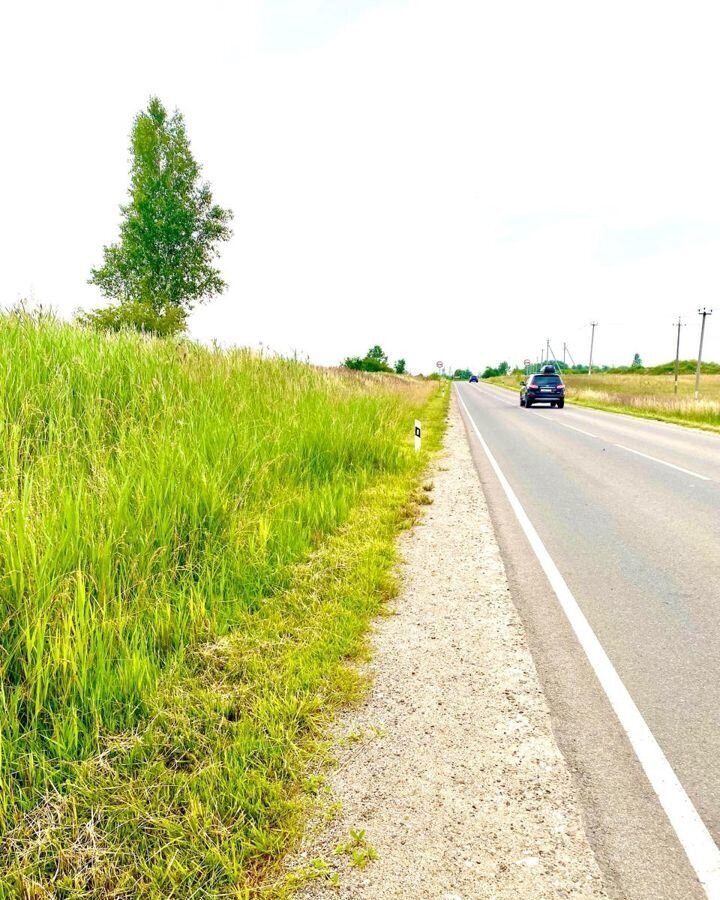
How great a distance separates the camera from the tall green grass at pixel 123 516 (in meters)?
2.46

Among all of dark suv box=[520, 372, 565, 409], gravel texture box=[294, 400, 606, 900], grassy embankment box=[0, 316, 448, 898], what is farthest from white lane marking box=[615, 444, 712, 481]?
dark suv box=[520, 372, 565, 409]

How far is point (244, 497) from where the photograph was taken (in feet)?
16.1

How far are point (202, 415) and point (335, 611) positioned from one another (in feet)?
10.4

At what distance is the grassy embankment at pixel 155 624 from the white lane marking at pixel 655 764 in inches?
Answer: 57.4

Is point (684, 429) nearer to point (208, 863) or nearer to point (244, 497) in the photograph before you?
point (244, 497)

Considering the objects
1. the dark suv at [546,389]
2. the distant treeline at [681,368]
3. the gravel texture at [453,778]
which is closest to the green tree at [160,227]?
the dark suv at [546,389]

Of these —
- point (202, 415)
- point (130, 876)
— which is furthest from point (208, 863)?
point (202, 415)

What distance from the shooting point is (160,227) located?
1085 inches

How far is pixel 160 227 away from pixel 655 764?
31.1 metres

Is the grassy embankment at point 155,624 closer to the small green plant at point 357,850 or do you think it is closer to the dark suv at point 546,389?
the small green plant at point 357,850

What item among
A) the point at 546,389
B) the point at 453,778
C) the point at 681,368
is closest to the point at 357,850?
the point at 453,778

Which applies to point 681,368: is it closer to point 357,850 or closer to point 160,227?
point 160,227

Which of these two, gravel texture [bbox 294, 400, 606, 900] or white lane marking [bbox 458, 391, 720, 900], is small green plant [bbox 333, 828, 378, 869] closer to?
gravel texture [bbox 294, 400, 606, 900]

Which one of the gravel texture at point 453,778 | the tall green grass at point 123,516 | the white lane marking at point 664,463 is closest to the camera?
the gravel texture at point 453,778
